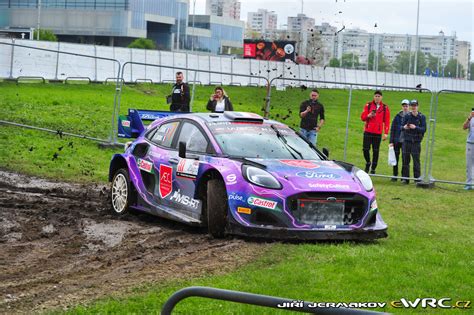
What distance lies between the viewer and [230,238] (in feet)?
36.3

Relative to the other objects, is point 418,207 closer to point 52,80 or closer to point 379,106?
point 379,106

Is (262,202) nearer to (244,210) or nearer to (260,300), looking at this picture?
(244,210)

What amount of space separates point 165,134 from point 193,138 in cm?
66

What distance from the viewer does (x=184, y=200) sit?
11.7 m

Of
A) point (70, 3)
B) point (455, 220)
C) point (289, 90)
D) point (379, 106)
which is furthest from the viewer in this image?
point (70, 3)

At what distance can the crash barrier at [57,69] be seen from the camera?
22.8 m

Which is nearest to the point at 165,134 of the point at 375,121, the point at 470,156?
the point at 375,121

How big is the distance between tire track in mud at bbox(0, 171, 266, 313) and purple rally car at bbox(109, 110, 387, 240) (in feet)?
0.95

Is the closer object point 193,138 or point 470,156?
point 193,138

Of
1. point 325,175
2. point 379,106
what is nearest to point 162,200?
point 325,175

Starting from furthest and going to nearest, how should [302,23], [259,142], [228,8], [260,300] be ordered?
[228,8] < [302,23] < [259,142] < [260,300]

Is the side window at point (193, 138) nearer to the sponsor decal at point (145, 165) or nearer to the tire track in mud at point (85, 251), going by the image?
the sponsor decal at point (145, 165)

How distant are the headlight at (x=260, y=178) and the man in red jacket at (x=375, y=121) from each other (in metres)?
9.36

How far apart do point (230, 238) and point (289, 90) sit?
1133cm
